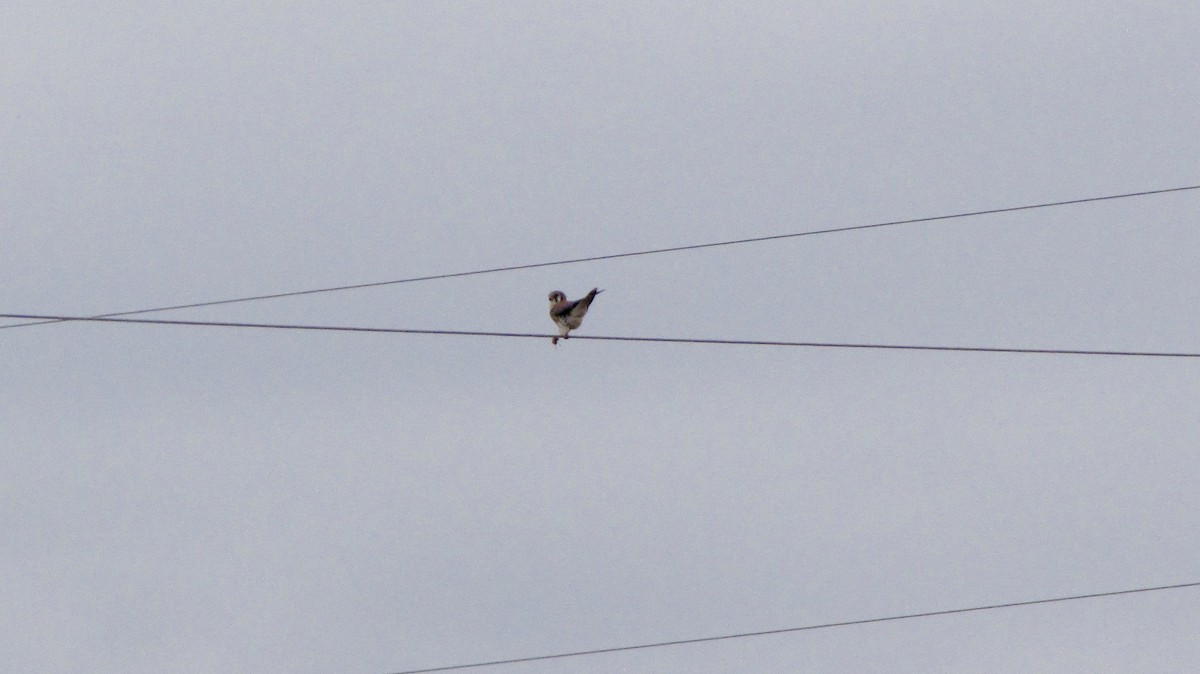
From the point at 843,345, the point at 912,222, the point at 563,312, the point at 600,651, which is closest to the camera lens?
the point at 600,651

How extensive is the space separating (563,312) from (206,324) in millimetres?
8539

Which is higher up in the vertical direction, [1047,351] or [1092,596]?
[1047,351]

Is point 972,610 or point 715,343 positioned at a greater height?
point 715,343

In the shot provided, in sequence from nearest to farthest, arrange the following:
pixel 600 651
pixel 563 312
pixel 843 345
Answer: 1. pixel 600 651
2. pixel 843 345
3. pixel 563 312

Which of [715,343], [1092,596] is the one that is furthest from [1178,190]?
[715,343]

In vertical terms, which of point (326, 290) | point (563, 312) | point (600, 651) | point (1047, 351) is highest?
point (563, 312)

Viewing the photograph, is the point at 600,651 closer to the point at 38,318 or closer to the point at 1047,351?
the point at 1047,351

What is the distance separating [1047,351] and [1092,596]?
2087mm

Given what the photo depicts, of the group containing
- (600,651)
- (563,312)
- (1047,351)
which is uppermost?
(563,312)

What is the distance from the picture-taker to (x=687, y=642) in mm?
15133

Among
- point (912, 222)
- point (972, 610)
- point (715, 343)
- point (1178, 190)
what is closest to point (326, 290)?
point (715, 343)

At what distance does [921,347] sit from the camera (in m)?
15.4

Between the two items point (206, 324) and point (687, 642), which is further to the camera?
point (687, 642)

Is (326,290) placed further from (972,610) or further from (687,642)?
(972,610)
